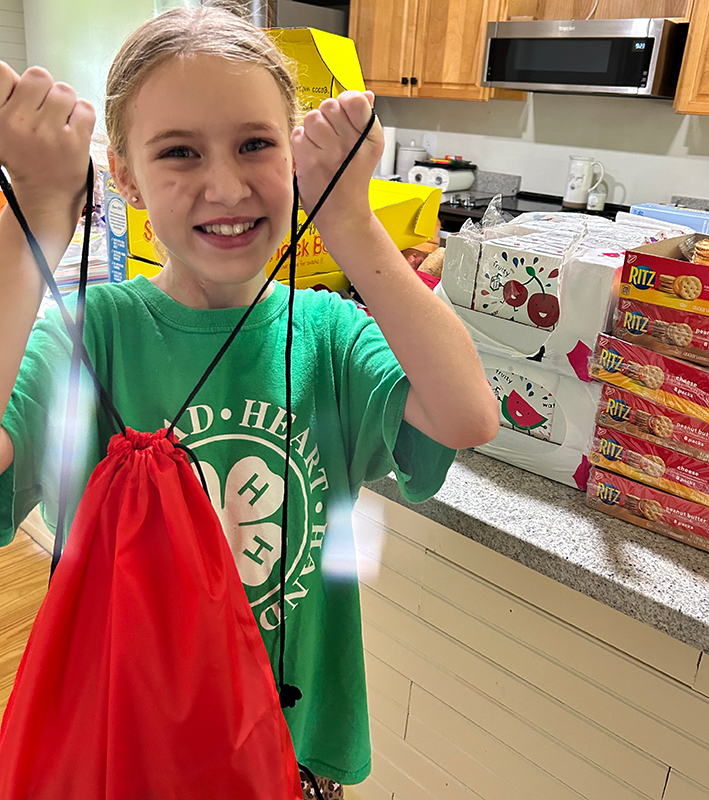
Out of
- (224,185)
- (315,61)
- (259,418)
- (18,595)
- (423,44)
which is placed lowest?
(18,595)

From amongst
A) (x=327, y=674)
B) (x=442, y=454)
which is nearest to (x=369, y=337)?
(x=442, y=454)

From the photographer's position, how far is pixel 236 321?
26.4 inches

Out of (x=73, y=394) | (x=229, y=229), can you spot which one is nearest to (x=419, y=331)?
(x=229, y=229)

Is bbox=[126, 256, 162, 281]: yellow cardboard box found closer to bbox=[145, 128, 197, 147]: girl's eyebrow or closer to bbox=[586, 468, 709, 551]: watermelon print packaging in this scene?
bbox=[145, 128, 197, 147]: girl's eyebrow

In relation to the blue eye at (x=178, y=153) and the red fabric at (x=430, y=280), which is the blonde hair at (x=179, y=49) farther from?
the red fabric at (x=430, y=280)


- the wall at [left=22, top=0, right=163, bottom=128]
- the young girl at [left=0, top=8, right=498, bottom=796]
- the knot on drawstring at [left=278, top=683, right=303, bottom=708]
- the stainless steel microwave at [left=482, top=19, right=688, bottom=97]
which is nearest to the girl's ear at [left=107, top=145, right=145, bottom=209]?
the young girl at [left=0, top=8, right=498, bottom=796]

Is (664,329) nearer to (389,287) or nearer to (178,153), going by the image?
(389,287)

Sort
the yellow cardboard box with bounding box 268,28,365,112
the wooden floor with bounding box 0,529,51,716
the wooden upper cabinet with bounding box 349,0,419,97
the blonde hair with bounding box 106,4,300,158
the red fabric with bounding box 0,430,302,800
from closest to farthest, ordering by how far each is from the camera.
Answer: the red fabric with bounding box 0,430,302,800, the blonde hair with bounding box 106,4,300,158, the yellow cardboard box with bounding box 268,28,365,112, the wooden floor with bounding box 0,529,51,716, the wooden upper cabinet with bounding box 349,0,419,97

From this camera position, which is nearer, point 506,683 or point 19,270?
point 19,270

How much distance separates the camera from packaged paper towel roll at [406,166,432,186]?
3711 mm

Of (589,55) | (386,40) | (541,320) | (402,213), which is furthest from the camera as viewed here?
(386,40)

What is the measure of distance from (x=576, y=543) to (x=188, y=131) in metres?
0.65

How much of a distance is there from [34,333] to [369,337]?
1.03 ft

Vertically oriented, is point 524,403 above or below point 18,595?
above
